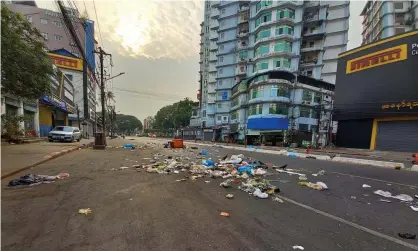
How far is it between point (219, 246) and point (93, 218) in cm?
203

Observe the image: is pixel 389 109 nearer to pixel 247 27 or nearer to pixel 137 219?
pixel 137 219

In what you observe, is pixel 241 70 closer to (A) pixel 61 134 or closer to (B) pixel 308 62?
(B) pixel 308 62

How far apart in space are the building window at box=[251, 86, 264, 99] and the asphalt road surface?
35.5 metres

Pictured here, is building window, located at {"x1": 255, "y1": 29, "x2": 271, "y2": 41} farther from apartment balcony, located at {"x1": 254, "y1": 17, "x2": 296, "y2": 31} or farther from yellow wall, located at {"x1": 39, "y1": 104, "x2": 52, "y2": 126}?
yellow wall, located at {"x1": 39, "y1": 104, "x2": 52, "y2": 126}

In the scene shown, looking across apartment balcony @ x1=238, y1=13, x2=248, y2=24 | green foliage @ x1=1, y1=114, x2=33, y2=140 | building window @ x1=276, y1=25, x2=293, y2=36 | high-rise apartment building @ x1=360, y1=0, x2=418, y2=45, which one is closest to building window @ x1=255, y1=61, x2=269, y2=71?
building window @ x1=276, y1=25, x2=293, y2=36

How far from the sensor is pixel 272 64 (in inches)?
1697

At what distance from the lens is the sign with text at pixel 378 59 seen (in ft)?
74.4

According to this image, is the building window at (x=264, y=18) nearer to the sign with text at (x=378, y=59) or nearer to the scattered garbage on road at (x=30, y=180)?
the sign with text at (x=378, y=59)

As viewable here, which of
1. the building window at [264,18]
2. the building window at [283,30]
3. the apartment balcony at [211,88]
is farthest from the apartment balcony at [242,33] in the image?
the apartment balcony at [211,88]

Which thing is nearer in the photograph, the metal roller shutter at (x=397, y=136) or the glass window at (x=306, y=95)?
the metal roller shutter at (x=397, y=136)

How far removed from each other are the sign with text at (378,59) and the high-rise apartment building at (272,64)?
8019 millimetres

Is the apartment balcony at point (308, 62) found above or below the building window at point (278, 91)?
above

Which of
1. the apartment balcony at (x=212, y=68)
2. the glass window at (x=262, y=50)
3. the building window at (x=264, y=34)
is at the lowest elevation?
the glass window at (x=262, y=50)

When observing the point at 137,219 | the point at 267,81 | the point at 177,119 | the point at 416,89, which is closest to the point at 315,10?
the point at 267,81
